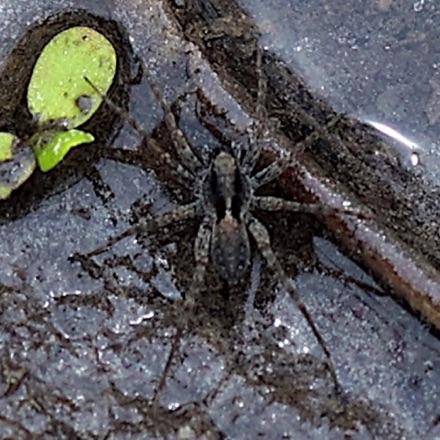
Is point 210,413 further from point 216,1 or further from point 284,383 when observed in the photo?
point 216,1

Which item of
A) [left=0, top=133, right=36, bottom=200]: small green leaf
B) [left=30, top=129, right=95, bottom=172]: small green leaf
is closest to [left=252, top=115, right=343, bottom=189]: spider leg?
[left=30, top=129, right=95, bottom=172]: small green leaf

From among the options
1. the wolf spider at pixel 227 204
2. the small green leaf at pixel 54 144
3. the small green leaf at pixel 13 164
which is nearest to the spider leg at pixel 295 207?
the wolf spider at pixel 227 204

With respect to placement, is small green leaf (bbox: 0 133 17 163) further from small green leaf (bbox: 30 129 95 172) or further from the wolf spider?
the wolf spider

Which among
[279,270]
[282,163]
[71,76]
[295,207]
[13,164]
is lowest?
[279,270]

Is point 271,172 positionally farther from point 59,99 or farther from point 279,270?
point 59,99

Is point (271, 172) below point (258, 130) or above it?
below

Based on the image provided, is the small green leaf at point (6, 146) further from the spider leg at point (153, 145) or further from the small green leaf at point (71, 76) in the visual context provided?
the spider leg at point (153, 145)

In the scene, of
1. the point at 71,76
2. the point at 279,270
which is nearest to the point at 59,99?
the point at 71,76
